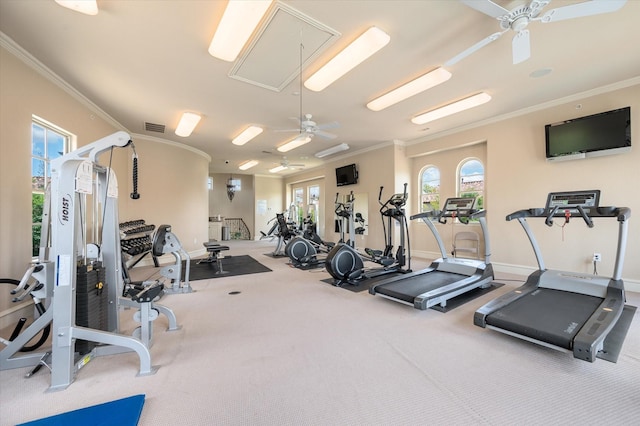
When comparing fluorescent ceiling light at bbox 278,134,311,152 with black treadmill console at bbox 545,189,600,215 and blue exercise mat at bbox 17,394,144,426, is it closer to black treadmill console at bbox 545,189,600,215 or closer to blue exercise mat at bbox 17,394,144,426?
black treadmill console at bbox 545,189,600,215

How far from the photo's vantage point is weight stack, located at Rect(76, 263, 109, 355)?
2.08 m

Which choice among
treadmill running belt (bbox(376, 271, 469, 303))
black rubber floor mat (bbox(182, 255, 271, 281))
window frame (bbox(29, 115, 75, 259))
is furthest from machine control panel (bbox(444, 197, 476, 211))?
window frame (bbox(29, 115, 75, 259))

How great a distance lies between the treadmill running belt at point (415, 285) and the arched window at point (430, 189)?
2849 millimetres

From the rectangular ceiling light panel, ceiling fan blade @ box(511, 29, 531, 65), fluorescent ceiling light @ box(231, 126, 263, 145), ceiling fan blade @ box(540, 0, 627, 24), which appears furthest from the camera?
fluorescent ceiling light @ box(231, 126, 263, 145)

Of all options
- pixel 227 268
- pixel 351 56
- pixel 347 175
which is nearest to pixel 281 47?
pixel 351 56

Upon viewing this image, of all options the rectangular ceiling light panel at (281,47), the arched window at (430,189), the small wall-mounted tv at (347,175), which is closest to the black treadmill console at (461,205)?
the arched window at (430,189)

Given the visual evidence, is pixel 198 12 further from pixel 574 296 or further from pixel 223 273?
pixel 574 296

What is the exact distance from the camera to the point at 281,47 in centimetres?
286

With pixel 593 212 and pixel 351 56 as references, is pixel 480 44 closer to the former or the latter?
pixel 351 56

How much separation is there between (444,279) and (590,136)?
128 inches

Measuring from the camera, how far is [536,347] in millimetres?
2379

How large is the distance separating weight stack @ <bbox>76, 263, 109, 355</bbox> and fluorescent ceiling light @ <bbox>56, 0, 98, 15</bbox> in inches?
84.4

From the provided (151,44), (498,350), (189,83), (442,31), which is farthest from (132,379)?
(442,31)

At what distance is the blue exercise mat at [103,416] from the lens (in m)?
1.49
